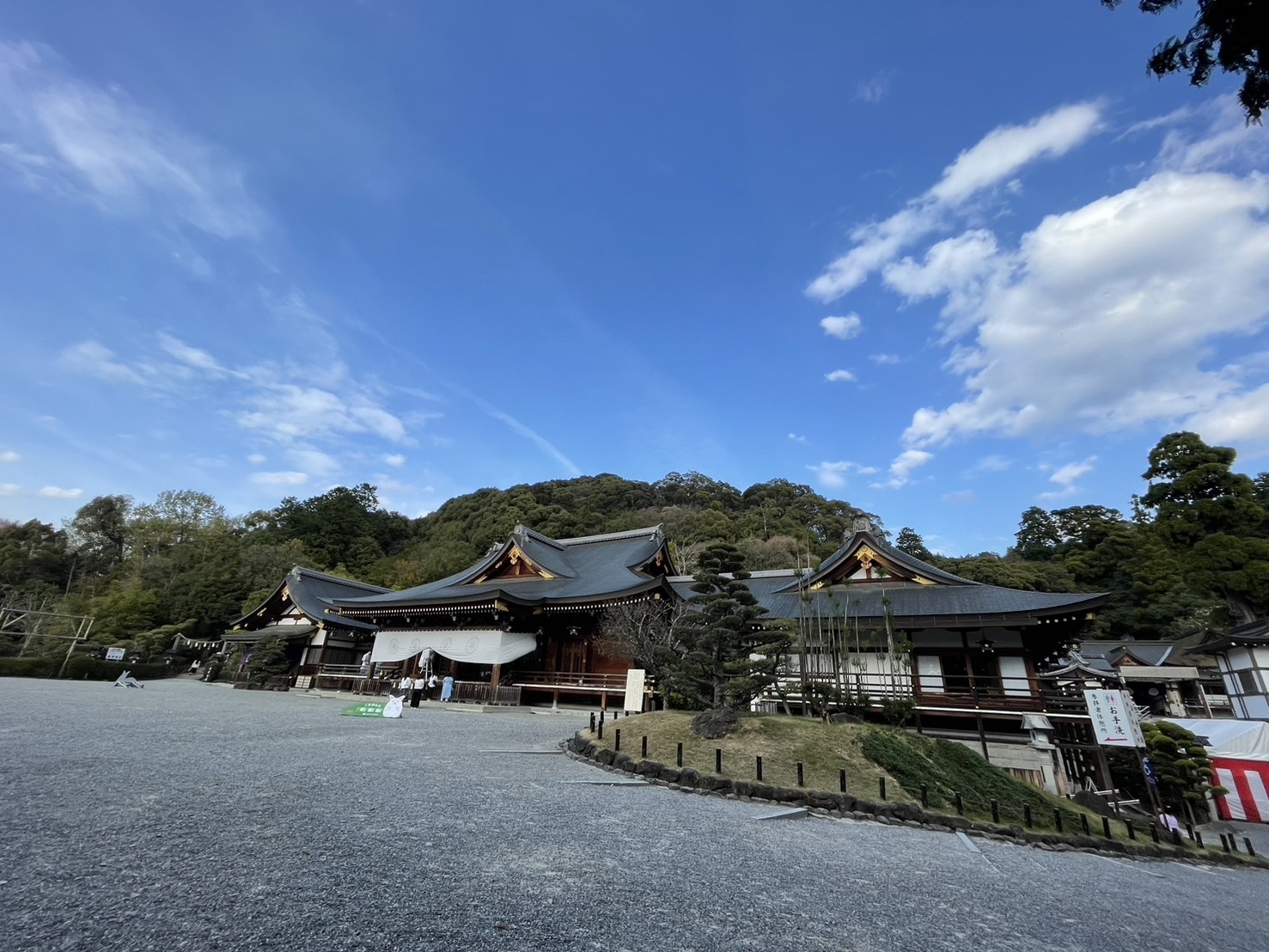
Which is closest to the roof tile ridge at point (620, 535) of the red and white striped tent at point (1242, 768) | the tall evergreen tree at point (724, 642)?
the tall evergreen tree at point (724, 642)

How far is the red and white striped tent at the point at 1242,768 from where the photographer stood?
13.7 meters

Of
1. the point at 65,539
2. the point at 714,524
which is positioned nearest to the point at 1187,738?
the point at 714,524

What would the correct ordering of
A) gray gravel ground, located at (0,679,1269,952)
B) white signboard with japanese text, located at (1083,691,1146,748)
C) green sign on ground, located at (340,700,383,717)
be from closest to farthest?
gray gravel ground, located at (0,679,1269,952)
white signboard with japanese text, located at (1083,691,1146,748)
green sign on ground, located at (340,700,383,717)

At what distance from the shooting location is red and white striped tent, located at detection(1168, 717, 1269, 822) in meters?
13.7

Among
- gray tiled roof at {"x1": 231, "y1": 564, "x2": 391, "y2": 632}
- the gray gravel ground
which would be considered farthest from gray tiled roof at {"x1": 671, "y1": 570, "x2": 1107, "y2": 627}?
gray tiled roof at {"x1": 231, "y1": 564, "x2": 391, "y2": 632}

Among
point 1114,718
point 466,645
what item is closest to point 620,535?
point 466,645

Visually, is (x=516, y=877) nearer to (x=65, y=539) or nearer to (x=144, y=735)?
(x=144, y=735)

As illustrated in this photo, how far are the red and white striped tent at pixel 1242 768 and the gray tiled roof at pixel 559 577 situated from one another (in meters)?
15.5

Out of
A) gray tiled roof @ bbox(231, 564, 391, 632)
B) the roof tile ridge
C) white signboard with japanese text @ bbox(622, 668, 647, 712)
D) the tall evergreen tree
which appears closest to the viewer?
the tall evergreen tree

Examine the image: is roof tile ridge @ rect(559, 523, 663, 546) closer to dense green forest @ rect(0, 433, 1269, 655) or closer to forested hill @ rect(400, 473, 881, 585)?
dense green forest @ rect(0, 433, 1269, 655)

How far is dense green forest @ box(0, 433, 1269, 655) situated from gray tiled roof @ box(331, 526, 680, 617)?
3.61 metres

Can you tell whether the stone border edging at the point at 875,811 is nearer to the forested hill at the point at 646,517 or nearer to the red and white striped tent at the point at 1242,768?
the red and white striped tent at the point at 1242,768

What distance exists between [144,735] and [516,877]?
7285 millimetres

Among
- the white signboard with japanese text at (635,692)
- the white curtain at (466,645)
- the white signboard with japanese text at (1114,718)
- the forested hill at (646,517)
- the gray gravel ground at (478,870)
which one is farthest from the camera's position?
the forested hill at (646,517)
